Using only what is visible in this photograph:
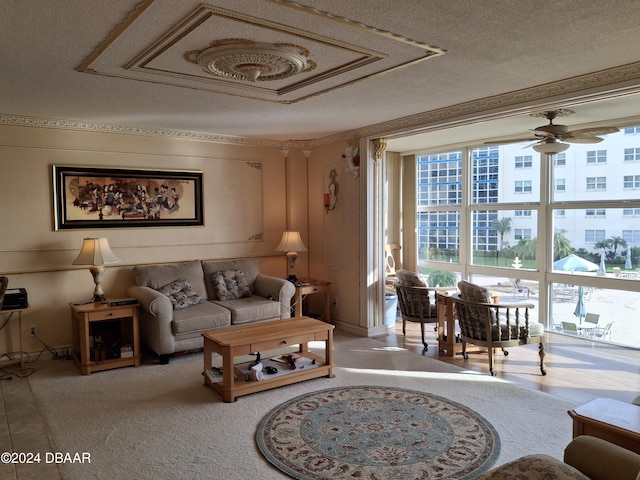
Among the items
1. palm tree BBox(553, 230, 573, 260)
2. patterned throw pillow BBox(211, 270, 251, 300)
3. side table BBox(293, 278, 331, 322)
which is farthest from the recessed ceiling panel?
palm tree BBox(553, 230, 573, 260)

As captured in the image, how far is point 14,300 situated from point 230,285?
7.34 feet

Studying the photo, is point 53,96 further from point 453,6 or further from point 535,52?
point 535,52

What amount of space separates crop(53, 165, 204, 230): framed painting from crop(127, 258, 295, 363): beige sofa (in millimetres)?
599

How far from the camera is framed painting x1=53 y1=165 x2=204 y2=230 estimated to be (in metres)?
5.11

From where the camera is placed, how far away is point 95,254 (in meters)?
4.80

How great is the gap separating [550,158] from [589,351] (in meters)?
2.47

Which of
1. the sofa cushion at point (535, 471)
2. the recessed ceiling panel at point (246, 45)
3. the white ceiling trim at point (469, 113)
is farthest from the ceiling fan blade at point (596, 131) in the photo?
the sofa cushion at point (535, 471)

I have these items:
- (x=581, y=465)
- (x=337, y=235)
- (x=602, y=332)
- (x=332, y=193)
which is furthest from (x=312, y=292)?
(x=581, y=465)

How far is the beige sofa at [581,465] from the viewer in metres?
1.59

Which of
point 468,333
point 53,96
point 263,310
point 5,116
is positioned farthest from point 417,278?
point 5,116

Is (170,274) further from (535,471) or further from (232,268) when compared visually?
(535,471)

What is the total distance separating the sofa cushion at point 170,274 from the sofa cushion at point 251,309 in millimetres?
380

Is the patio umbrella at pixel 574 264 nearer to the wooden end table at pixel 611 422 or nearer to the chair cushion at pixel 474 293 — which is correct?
the chair cushion at pixel 474 293

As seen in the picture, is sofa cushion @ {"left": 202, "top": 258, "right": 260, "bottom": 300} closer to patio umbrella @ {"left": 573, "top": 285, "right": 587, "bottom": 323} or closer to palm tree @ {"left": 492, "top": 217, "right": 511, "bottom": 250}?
palm tree @ {"left": 492, "top": 217, "right": 511, "bottom": 250}
